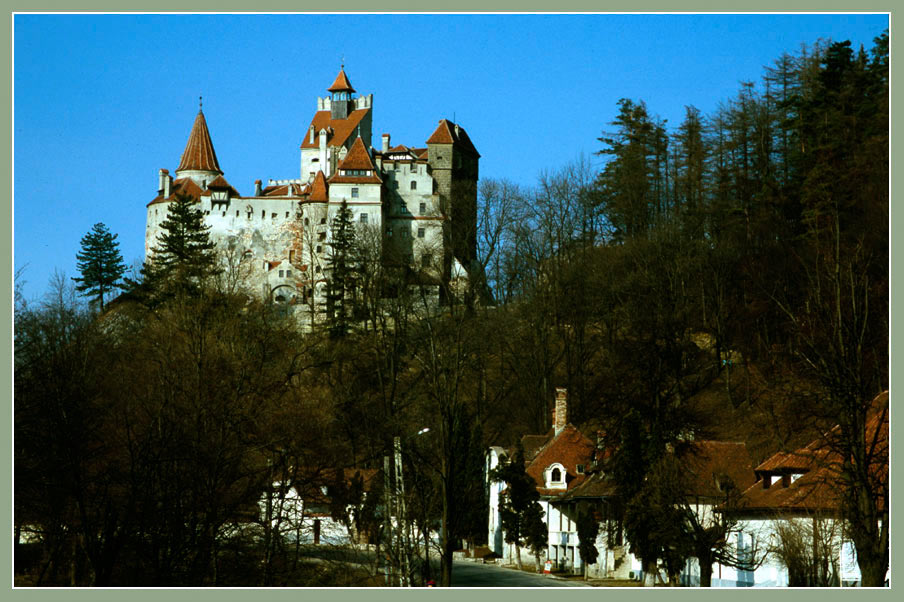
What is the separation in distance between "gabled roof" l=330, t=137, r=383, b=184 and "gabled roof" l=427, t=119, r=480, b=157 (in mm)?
6890

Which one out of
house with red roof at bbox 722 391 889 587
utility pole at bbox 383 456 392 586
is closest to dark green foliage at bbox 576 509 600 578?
house with red roof at bbox 722 391 889 587

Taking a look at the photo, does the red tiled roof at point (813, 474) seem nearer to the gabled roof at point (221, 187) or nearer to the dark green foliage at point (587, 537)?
the dark green foliage at point (587, 537)

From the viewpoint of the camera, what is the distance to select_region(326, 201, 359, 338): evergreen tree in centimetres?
7443

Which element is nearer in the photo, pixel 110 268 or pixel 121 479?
pixel 121 479

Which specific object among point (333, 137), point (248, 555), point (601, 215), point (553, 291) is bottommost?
point (248, 555)

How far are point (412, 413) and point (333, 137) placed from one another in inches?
2516

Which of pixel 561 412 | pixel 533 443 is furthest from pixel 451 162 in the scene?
pixel 561 412

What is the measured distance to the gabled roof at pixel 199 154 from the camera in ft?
377

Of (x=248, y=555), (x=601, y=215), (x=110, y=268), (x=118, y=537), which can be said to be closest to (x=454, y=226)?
(x=601, y=215)

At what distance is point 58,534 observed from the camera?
2423 centimetres

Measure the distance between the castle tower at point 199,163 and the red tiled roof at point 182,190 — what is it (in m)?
0.96

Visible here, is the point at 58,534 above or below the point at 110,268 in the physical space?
below

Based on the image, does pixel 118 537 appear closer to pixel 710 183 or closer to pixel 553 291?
pixel 553 291

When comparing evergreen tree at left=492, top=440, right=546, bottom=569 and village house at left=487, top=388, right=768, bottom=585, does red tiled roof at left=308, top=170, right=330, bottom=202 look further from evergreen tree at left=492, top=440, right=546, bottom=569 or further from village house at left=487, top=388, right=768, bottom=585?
evergreen tree at left=492, top=440, right=546, bottom=569
